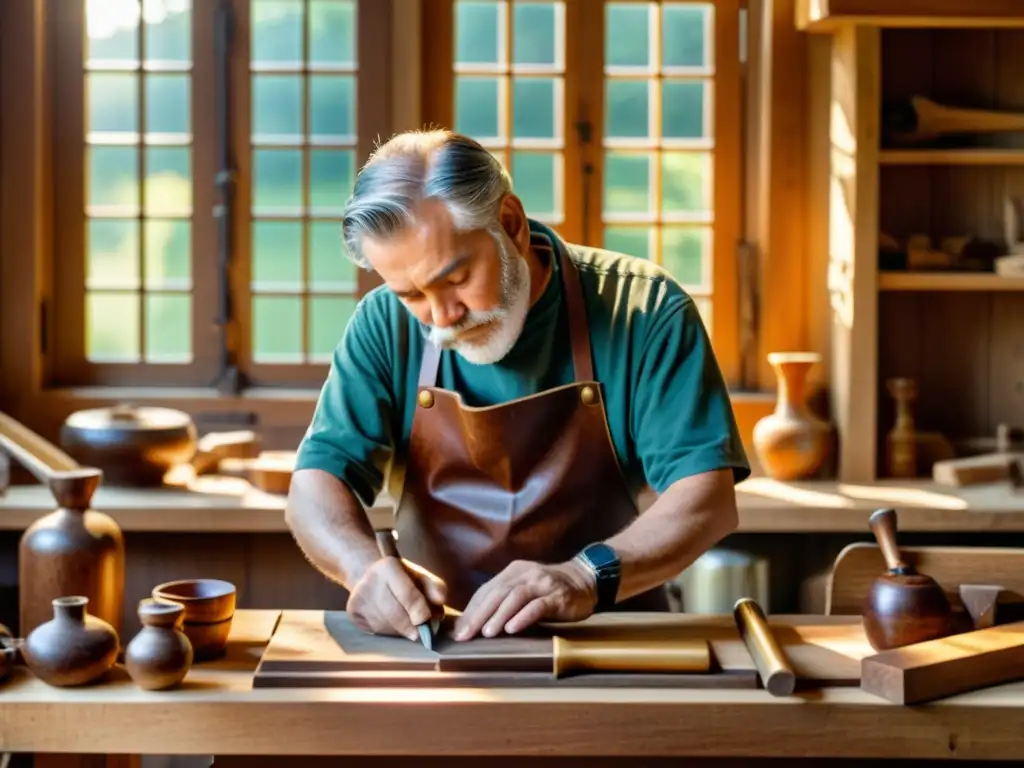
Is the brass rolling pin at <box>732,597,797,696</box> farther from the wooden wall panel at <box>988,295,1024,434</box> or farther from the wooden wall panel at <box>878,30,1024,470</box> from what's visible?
the wooden wall panel at <box>988,295,1024,434</box>

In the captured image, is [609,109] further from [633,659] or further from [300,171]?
[633,659]

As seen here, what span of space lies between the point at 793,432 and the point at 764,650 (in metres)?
2.02

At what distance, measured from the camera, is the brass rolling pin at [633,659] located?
2238 mm

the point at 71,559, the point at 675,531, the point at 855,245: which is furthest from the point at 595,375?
the point at 855,245

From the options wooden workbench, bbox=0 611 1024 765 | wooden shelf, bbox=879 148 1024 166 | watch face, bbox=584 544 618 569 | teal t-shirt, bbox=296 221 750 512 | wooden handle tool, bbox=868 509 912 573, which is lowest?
wooden workbench, bbox=0 611 1024 765

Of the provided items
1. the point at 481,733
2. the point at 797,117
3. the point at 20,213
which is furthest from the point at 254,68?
Result: the point at 481,733

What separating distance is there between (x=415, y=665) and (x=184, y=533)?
2056mm

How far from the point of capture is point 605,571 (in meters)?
2.46

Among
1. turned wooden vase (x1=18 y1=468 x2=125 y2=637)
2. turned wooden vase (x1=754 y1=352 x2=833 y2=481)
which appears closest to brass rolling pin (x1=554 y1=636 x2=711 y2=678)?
turned wooden vase (x1=18 y1=468 x2=125 y2=637)

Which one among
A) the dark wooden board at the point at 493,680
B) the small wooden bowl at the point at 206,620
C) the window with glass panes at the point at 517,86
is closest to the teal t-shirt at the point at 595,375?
the small wooden bowl at the point at 206,620

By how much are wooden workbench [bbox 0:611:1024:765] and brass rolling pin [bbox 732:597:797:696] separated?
30 millimetres

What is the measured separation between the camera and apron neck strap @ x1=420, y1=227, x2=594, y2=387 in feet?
9.25

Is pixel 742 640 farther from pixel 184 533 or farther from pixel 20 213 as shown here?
pixel 20 213

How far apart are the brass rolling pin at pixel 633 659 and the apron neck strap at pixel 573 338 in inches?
27.6
